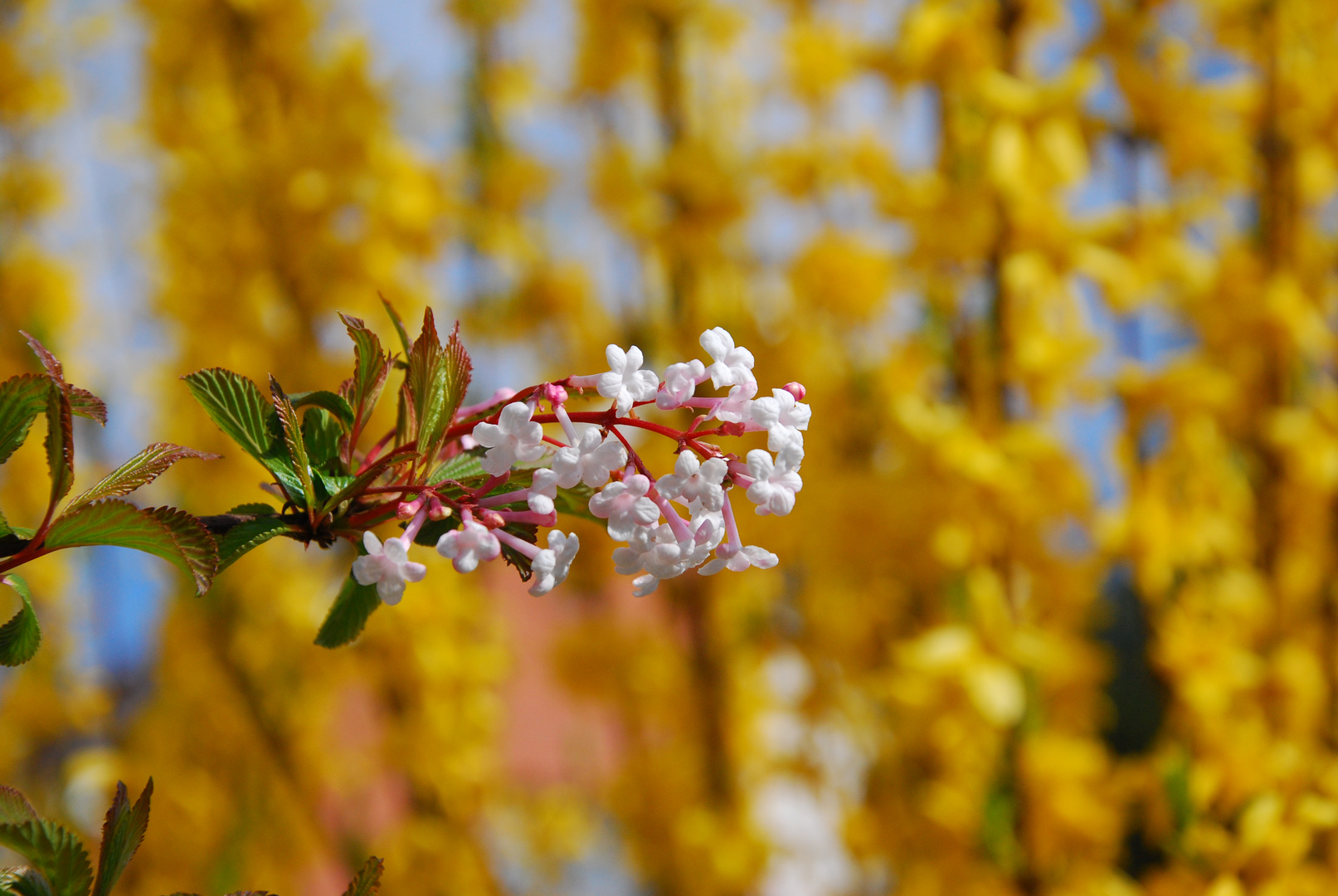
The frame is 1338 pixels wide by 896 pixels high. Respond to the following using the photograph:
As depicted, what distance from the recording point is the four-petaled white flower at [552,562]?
12 cm

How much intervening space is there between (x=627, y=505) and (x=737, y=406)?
0.02 m

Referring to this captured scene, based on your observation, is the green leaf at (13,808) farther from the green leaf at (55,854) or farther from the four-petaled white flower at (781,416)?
the four-petaled white flower at (781,416)

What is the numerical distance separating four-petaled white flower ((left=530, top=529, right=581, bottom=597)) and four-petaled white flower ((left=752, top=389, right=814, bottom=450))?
29 millimetres

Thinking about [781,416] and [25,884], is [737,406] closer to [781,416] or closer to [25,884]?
[781,416]

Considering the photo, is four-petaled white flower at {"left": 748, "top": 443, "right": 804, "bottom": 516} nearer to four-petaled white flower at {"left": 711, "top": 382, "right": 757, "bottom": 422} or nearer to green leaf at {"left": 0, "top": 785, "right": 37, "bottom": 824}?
four-petaled white flower at {"left": 711, "top": 382, "right": 757, "bottom": 422}

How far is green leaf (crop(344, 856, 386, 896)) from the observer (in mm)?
149

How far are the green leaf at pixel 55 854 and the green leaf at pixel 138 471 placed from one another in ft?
0.15

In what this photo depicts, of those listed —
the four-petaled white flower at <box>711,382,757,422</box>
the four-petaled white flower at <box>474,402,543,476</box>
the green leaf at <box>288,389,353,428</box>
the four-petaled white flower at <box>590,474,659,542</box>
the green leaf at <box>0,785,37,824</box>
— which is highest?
the green leaf at <box>288,389,353,428</box>

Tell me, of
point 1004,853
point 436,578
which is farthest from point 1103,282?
point 436,578

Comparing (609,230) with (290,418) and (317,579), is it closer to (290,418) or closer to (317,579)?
(317,579)

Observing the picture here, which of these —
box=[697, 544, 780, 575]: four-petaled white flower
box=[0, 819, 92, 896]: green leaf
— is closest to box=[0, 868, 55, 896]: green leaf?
box=[0, 819, 92, 896]: green leaf

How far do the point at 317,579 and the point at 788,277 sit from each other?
385 mm

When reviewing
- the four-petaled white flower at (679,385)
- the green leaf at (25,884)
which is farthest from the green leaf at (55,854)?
the four-petaled white flower at (679,385)

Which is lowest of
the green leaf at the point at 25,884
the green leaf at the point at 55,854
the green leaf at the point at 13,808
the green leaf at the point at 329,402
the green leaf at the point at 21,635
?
the green leaf at the point at 25,884
